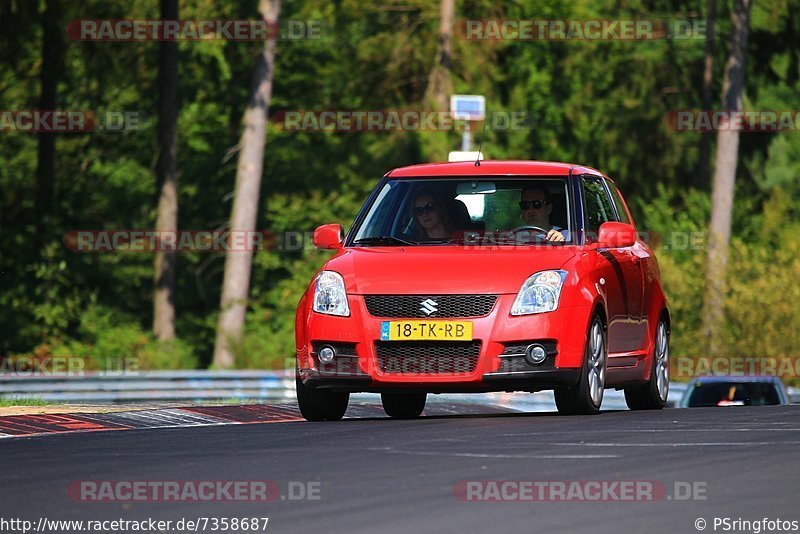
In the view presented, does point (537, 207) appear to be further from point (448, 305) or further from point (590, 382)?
point (448, 305)

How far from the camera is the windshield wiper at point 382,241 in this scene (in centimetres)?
1445

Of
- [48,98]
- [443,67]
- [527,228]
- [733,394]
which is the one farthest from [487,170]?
[443,67]

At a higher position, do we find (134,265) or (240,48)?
(240,48)

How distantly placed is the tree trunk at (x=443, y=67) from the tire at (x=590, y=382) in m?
32.5

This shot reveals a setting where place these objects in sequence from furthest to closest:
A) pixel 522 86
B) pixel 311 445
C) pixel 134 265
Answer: pixel 522 86, pixel 134 265, pixel 311 445

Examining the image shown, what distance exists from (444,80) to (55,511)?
3922 cm

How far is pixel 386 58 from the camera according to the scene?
5025cm

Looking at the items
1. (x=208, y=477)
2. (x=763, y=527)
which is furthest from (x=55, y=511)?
(x=763, y=527)

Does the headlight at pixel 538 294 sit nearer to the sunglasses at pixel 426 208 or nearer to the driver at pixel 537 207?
the driver at pixel 537 207

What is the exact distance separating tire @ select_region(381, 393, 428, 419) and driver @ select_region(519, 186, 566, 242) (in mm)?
2110

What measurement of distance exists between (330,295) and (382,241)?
0.90m

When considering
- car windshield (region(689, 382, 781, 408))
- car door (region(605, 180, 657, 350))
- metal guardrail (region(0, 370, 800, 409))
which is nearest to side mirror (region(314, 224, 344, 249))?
car door (region(605, 180, 657, 350))

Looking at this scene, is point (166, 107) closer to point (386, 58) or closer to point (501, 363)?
point (386, 58)

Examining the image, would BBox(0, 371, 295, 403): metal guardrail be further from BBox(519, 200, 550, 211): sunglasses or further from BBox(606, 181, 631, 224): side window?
BBox(519, 200, 550, 211): sunglasses
